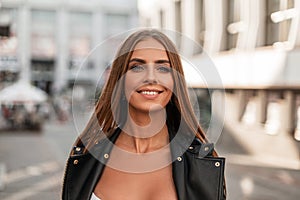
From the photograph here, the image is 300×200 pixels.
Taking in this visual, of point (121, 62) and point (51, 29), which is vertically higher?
point (51, 29)

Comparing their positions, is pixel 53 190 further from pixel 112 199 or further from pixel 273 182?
pixel 112 199

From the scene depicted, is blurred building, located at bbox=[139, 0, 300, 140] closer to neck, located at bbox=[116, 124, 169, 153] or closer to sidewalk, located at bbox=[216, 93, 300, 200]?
sidewalk, located at bbox=[216, 93, 300, 200]

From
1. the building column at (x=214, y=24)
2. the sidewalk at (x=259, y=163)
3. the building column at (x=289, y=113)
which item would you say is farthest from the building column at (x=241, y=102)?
the building column at (x=289, y=113)

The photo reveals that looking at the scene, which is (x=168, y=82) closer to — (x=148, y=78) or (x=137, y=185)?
(x=148, y=78)

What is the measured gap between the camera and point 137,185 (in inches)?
55.8

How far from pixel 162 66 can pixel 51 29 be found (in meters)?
46.9

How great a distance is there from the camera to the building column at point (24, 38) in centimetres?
4556

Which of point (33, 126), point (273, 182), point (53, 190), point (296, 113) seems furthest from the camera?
point (33, 126)

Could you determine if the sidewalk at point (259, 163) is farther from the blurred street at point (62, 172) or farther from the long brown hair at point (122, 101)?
the long brown hair at point (122, 101)

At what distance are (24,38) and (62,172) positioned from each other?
38495mm

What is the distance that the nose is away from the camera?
52.8 inches

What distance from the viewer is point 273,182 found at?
9.20m

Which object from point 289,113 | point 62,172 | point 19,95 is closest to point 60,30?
point 19,95

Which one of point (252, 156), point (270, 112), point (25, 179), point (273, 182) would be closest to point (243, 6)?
point (270, 112)
